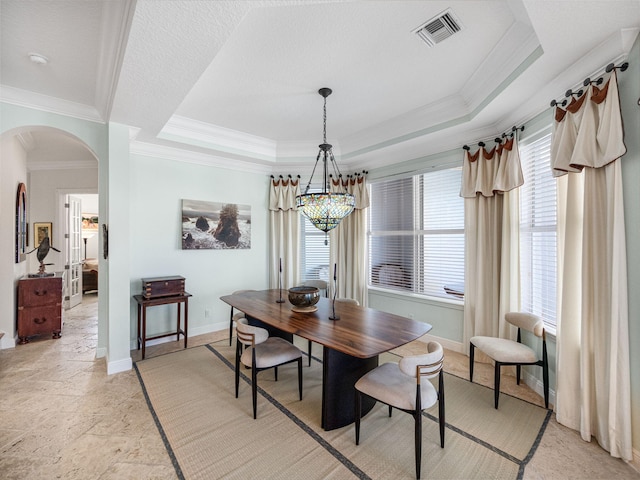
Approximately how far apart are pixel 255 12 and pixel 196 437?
289 centimetres

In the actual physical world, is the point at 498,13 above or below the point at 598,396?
above

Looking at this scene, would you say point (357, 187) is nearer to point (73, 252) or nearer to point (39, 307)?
point (39, 307)

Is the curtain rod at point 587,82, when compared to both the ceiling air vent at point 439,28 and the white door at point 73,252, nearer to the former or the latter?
the ceiling air vent at point 439,28

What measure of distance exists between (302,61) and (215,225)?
2727mm

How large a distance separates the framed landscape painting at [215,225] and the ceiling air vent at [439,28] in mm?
3338

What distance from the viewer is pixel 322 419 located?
7.31 ft

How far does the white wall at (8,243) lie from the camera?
360 centimetres

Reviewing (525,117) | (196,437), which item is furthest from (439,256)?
(196,437)

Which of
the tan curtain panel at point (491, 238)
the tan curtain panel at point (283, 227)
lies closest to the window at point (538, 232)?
the tan curtain panel at point (491, 238)

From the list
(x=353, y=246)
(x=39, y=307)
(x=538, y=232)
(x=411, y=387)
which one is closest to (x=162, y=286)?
(x=39, y=307)

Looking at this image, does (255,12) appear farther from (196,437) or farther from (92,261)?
(92,261)

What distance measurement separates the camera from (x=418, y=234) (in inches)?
167

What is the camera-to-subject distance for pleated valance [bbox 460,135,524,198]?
2.90 m

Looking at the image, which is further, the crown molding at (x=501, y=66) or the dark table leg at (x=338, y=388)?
the dark table leg at (x=338, y=388)
